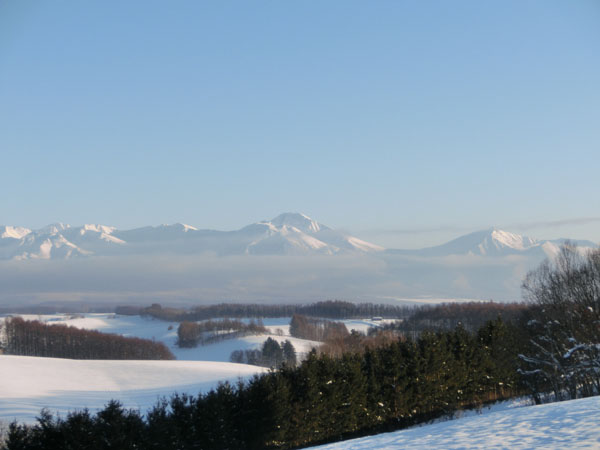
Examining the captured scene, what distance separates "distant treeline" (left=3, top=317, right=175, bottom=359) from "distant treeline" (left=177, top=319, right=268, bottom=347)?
95.4 ft

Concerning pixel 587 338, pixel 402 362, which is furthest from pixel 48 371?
pixel 587 338

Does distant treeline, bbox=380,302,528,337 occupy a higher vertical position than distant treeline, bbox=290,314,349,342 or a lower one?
higher

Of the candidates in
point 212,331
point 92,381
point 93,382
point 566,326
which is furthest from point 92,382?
point 212,331

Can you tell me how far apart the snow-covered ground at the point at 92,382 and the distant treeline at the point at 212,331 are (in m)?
84.8

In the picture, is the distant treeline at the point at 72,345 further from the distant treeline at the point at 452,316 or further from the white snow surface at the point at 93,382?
the distant treeline at the point at 452,316

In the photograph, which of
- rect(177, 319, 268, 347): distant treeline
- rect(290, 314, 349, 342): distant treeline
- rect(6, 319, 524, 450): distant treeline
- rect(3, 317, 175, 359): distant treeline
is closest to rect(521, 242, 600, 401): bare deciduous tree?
rect(6, 319, 524, 450): distant treeline

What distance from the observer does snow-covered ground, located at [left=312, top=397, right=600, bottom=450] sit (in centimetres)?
1217

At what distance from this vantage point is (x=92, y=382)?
2689 inches

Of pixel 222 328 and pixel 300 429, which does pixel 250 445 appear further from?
pixel 222 328

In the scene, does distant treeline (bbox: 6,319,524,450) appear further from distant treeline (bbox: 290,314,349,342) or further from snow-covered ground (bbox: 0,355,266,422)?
distant treeline (bbox: 290,314,349,342)

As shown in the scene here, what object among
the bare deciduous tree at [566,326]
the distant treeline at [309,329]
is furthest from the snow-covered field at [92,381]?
the distant treeline at [309,329]

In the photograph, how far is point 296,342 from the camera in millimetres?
148000

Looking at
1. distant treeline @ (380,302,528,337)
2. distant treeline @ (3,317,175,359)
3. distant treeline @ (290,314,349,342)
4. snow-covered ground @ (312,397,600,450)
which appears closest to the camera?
snow-covered ground @ (312,397,600,450)

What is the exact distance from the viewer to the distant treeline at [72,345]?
438ft
